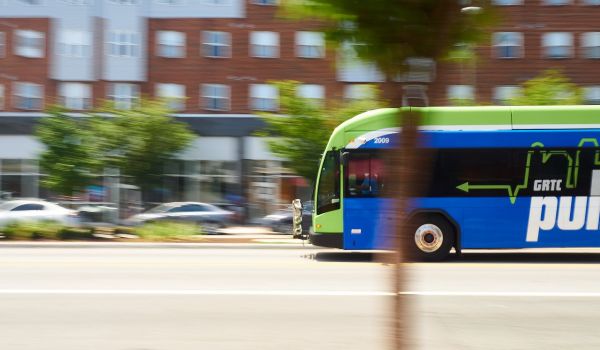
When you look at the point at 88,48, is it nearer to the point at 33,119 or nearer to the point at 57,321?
the point at 33,119

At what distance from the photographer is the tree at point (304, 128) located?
27.9 m

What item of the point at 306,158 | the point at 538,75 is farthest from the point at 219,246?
the point at 538,75

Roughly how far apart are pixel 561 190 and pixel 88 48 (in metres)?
29.7

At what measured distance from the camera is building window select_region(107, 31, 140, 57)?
37.5 meters

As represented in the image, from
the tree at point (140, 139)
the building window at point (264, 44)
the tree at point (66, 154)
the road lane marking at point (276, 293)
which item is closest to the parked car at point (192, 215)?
the tree at point (140, 139)

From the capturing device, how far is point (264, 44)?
3778 centimetres

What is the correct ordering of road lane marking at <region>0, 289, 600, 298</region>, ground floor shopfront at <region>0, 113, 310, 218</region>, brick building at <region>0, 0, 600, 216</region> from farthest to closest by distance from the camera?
brick building at <region>0, 0, 600, 216</region>
ground floor shopfront at <region>0, 113, 310, 218</region>
road lane marking at <region>0, 289, 600, 298</region>

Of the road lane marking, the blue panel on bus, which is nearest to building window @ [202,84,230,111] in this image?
the blue panel on bus

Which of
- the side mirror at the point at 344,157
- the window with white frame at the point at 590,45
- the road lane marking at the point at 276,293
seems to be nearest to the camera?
the road lane marking at the point at 276,293

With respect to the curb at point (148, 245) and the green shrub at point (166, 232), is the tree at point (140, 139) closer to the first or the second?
the green shrub at point (166, 232)

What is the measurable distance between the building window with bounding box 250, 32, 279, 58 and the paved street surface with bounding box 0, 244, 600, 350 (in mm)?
24789

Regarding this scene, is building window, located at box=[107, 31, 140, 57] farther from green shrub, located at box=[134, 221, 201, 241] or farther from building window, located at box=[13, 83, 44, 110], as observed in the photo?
green shrub, located at box=[134, 221, 201, 241]

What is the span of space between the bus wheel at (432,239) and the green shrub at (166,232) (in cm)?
996

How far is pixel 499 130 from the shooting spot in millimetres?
14398
